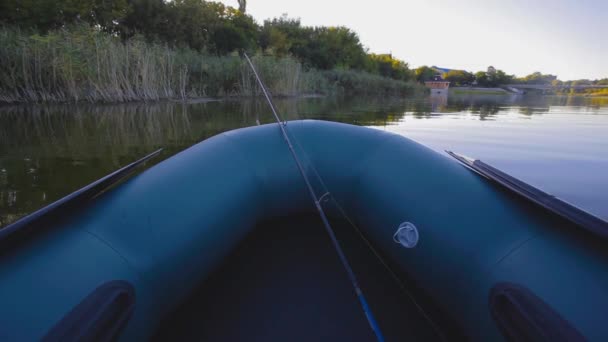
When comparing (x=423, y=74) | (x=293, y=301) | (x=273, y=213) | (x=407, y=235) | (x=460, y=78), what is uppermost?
(x=460, y=78)

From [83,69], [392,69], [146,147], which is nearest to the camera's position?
[146,147]

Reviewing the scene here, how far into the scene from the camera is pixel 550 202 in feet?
2.92

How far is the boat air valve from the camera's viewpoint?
1.14 meters

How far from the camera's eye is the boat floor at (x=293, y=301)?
44.9 inches

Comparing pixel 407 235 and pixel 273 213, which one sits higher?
pixel 407 235

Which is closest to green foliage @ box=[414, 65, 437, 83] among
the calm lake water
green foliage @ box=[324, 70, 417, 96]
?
green foliage @ box=[324, 70, 417, 96]

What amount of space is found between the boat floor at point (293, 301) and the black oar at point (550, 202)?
590mm

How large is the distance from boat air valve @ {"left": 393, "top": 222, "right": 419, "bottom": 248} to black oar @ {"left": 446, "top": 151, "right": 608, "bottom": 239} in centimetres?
33

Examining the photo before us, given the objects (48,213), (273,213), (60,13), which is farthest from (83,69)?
(60,13)

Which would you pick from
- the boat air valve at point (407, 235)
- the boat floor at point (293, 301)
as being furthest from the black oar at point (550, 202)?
the boat floor at point (293, 301)

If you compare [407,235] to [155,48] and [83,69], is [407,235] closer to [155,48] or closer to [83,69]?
[83,69]

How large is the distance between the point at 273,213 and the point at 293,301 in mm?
524

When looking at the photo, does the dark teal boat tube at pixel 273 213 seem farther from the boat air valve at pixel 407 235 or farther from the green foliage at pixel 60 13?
the green foliage at pixel 60 13

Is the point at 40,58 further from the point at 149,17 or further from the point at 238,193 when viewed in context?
the point at 149,17
